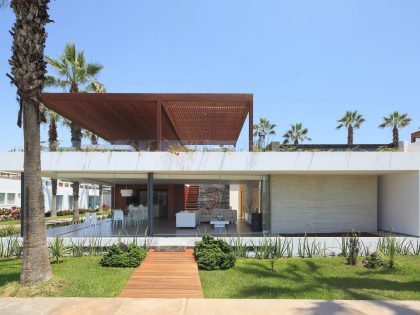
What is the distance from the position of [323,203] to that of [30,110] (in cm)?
1219

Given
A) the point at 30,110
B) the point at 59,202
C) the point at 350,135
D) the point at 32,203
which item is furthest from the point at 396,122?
the point at 59,202

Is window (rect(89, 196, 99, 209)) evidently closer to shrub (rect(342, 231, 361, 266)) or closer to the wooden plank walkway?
the wooden plank walkway

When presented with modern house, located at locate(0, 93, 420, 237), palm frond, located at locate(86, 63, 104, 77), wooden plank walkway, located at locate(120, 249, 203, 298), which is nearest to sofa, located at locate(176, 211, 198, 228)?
modern house, located at locate(0, 93, 420, 237)

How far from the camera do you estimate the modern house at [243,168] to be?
46.6 feet

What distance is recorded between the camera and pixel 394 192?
16.0 meters

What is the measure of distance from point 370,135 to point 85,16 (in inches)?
1034

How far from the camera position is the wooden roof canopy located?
1522 cm

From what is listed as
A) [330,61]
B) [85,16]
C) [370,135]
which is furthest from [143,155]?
[370,135]

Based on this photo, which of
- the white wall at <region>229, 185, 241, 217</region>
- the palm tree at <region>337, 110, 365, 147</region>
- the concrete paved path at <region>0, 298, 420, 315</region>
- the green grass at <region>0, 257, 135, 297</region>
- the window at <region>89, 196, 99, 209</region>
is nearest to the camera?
the concrete paved path at <region>0, 298, 420, 315</region>

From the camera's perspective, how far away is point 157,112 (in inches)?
596

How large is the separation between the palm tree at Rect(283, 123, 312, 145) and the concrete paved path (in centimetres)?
3249

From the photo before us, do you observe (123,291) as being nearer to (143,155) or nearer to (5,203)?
(143,155)

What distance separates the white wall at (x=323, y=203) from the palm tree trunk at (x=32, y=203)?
9.92 m

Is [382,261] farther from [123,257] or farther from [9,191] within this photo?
[9,191]
